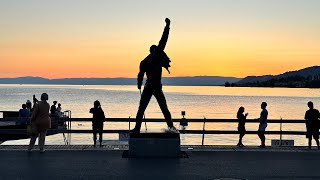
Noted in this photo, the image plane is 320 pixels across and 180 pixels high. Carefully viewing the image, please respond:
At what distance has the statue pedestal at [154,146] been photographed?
16.5 meters

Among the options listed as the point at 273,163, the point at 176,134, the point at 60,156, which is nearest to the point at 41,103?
the point at 60,156

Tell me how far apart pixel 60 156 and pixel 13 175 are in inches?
146

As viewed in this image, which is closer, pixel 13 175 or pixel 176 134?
pixel 13 175

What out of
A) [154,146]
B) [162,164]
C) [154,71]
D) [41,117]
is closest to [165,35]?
[154,71]

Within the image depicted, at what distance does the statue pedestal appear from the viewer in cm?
1652

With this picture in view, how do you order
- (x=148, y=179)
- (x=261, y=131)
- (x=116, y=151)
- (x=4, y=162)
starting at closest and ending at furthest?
(x=148, y=179)
(x=4, y=162)
(x=116, y=151)
(x=261, y=131)

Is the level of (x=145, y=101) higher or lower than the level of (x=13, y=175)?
higher

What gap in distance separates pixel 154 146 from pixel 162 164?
1.49 meters

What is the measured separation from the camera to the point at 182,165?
1490 cm

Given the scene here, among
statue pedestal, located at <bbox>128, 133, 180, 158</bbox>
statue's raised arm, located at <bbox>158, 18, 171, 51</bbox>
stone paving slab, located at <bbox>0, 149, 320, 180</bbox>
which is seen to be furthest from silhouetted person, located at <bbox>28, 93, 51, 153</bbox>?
statue's raised arm, located at <bbox>158, 18, 171, 51</bbox>

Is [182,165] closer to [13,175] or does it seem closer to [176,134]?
[176,134]

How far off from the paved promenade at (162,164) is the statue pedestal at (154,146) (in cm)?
45

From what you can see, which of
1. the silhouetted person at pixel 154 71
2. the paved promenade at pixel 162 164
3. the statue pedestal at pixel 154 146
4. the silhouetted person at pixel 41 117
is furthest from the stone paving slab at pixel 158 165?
the silhouetted person at pixel 154 71

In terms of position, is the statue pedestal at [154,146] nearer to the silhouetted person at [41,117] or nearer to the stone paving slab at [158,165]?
the stone paving slab at [158,165]
